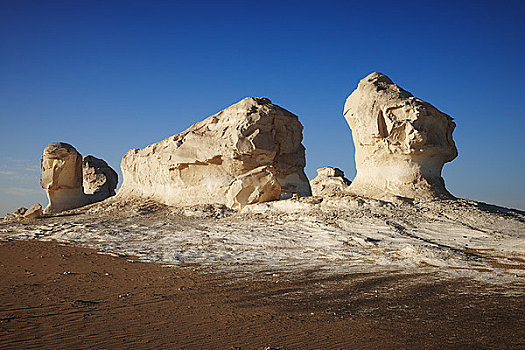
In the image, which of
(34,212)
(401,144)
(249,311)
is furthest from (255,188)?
(34,212)

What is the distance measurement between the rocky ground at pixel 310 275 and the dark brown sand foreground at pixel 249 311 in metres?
0.02

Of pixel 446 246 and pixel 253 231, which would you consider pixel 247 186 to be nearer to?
pixel 253 231

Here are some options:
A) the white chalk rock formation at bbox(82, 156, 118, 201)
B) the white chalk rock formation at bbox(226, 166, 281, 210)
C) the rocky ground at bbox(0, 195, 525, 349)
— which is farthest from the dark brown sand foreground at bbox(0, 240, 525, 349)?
the white chalk rock formation at bbox(82, 156, 118, 201)

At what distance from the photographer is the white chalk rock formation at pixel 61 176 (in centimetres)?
2025

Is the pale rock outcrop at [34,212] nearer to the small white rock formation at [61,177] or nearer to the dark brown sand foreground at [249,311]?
the small white rock formation at [61,177]

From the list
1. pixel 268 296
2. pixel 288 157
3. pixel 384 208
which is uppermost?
pixel 288 157

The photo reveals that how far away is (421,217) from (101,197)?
18.2 m

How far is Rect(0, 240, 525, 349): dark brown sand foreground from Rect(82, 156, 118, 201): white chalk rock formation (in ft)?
65.6

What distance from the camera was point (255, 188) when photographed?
13539 millimetres

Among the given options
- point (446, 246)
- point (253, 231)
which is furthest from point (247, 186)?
point (446, 246)

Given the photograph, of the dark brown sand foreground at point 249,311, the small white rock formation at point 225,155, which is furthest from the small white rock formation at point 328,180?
the dark brown sand foreground at point 249,311

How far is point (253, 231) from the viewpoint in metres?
10.0

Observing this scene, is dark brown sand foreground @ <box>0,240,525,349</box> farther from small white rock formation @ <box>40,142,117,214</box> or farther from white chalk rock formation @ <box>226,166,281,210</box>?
small white rock formation @ <box>40,142,117,214</box>

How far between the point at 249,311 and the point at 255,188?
9.45 m
